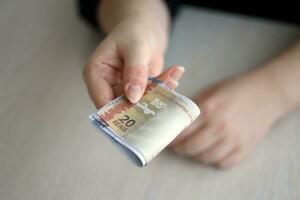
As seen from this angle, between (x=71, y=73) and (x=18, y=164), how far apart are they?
229 millimetres

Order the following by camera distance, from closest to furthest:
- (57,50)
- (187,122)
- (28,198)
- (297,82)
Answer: (187,122)
(28,198)
(297,82)
(57,50)

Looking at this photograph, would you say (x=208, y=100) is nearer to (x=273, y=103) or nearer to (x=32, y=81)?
(x=273, y=103)

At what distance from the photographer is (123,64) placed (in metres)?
0.60

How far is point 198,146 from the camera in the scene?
26.0 inches

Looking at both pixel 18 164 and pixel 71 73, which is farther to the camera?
pixel 71 73

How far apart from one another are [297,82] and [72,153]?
433 mm

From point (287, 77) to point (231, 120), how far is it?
0.15 meters

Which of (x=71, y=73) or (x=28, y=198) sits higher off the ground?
(x=71, y=73)

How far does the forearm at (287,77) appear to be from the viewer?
723 mm

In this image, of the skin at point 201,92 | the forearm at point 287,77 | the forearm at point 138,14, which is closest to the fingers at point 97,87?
the skin at point 201,92

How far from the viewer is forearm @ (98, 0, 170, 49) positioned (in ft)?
2.29

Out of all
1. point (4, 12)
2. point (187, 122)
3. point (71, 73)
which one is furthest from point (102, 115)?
point (4, 12)

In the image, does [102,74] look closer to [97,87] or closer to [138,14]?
[97,87]

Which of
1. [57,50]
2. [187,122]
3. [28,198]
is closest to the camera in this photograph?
[187,122]
